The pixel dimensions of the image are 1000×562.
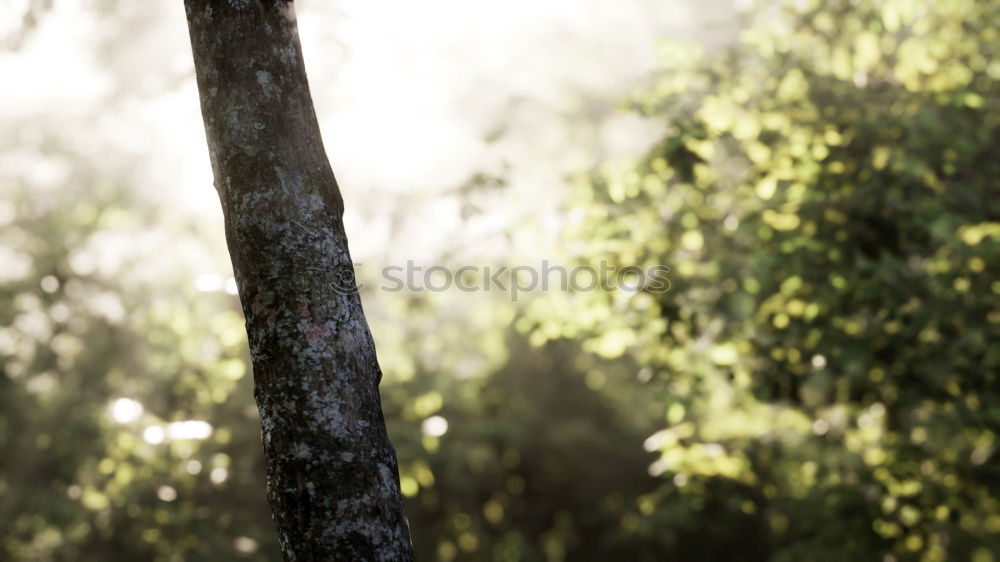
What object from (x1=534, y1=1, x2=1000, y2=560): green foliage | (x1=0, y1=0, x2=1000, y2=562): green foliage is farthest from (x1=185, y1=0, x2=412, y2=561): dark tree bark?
(x1=534, y1=1, x2=1000, y2=560): green foliage

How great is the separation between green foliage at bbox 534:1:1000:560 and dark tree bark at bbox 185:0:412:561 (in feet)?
9.75

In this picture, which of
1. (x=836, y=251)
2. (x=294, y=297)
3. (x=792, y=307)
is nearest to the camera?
(x=294, y=297)

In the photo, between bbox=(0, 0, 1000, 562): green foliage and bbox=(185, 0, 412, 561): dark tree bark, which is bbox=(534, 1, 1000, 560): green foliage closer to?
bbox=(0, 0, 1000, 562): green foliage

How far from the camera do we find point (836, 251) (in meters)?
4.75

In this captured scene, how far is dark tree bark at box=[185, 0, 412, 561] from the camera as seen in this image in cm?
190

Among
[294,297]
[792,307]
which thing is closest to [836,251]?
[792,307]

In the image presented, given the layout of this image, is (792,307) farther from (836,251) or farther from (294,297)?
(294,297)

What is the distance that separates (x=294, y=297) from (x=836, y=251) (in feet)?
12.7

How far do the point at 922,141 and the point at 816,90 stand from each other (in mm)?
843

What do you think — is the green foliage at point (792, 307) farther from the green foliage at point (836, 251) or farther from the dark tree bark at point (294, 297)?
the dark tree bark at point (294, 297)

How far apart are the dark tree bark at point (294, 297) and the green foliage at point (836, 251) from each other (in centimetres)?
297

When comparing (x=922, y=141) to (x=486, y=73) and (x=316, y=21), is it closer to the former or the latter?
(x=486, y=73)

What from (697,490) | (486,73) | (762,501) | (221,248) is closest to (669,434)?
(697,490)

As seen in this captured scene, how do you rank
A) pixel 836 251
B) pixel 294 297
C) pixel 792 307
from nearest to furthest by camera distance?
pixel 294 297 → pixel 836 251 → pixel 792 307
